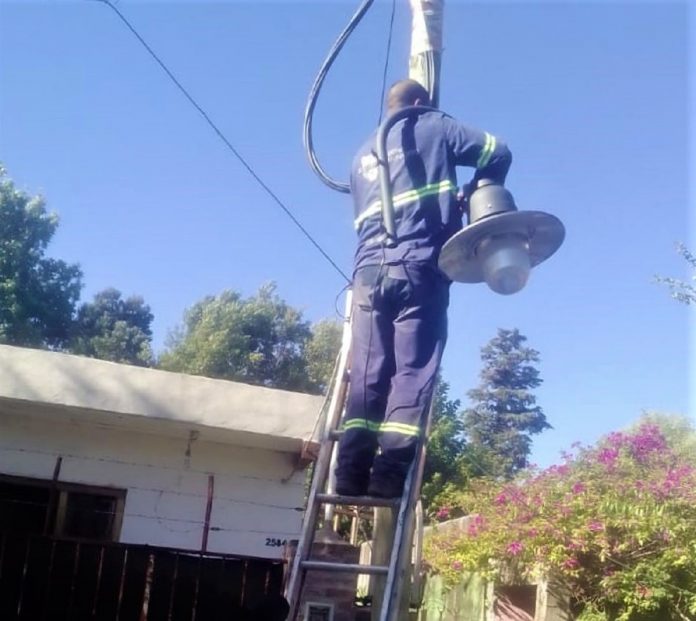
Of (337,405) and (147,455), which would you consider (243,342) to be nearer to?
(147,455)

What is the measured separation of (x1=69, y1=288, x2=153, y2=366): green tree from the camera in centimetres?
2422

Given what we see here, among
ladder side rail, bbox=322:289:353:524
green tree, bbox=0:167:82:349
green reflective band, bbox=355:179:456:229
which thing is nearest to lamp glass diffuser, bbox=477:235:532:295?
green reflective band, bbox=355:179:456:229

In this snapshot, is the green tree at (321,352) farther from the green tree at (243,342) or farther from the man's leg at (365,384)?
the man's leg at (365,384)

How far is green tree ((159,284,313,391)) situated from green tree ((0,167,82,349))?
3673 mm

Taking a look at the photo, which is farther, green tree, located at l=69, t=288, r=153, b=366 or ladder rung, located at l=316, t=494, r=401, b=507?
green tree, located at l=69, t=288, r=153, b=366

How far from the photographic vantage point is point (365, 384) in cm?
327

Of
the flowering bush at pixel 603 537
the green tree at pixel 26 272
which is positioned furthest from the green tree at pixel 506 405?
the flowering bush at pixel 603 537

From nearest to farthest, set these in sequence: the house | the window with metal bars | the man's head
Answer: the man's head, the house, the window with metal bars

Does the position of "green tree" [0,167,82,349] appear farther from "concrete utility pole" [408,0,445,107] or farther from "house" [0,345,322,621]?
"concrete utility pole" [408,0,445,107]

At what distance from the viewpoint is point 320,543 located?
11.6ft

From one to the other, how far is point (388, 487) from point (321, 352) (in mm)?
20402

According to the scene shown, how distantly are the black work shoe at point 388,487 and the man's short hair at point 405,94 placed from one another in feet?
5.34

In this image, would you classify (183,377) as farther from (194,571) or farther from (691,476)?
(691,476)

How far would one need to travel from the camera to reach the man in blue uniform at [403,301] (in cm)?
312
